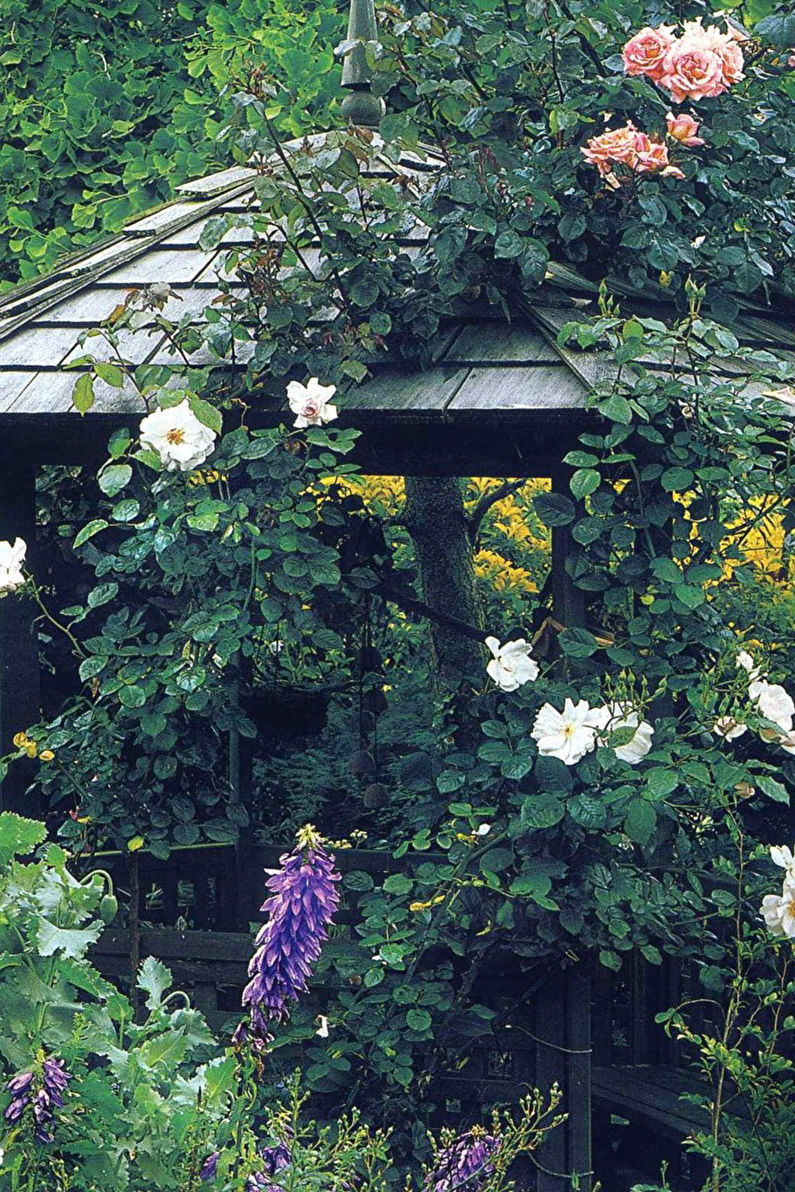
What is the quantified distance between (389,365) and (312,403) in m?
0.26

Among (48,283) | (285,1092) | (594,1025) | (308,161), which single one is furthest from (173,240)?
(594,1025)

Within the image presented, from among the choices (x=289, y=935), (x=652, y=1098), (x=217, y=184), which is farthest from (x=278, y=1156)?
(x=217, y=184)

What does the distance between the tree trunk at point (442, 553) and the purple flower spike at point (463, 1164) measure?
2006 millimetres

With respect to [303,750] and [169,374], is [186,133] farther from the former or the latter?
[169,374]

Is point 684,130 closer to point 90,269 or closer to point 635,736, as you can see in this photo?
point 635,736

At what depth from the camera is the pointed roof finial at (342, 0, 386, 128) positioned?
329 centimetres

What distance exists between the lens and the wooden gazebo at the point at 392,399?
2.85 m

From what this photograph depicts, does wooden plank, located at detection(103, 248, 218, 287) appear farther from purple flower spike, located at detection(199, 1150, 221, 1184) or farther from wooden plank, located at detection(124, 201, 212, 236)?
purple flower spike, located at detection(199, 1150, 221, 1184)

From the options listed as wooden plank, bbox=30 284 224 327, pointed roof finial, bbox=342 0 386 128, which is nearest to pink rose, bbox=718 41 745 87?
pointed roof finial, bbox=342 0 386 128

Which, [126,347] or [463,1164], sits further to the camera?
[126,347]

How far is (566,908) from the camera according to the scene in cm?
285

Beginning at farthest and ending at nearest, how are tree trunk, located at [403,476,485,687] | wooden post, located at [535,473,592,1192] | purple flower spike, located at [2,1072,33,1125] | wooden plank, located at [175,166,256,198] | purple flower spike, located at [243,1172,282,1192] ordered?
tree trunk, located at [403,476,485,687] → wooden plank, located at [175,166,256,198] → wooden post, located at [535,473,592,1192] → purple flower spike, located at [243,1172,282,1192] → purple flower spike, located at [2,1072,33,1125]

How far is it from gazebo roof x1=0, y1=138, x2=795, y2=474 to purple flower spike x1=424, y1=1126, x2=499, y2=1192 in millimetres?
1244

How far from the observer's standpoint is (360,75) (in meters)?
3.35
